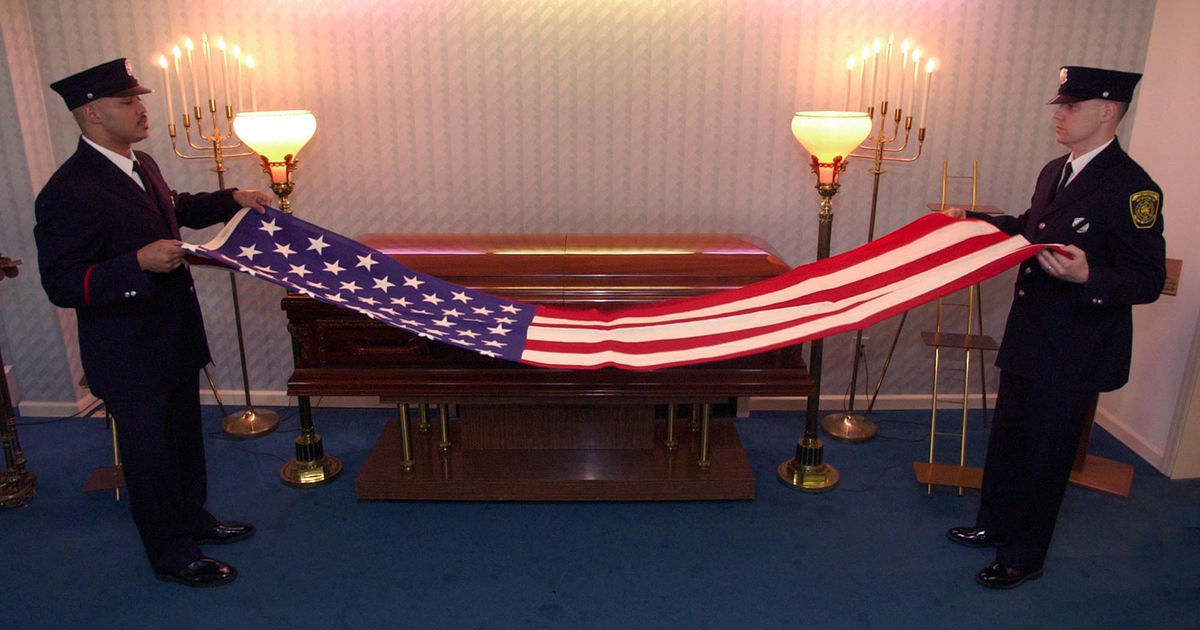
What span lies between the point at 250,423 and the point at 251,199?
1526 millimetres

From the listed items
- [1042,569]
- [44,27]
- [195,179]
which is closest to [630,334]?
[1042,569]

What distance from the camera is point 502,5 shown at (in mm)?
3613

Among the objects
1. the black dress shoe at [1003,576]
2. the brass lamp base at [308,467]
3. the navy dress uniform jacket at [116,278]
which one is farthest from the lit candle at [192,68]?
the black dress shoe at [1003,576]

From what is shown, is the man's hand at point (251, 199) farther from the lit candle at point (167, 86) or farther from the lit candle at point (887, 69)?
the lit candle at point (887, 69)

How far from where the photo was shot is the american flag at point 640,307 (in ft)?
7.95

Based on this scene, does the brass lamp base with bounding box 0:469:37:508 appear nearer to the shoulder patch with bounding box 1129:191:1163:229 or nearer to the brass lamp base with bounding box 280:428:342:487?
the brass lamp base with bounding box 280:428:342:487

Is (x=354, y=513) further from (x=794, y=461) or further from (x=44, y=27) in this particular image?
(x=44, y=27)

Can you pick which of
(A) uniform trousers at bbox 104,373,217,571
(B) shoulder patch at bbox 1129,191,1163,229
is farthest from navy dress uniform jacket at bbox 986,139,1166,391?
(A) uniform trousers at bbox 104,373,217,571

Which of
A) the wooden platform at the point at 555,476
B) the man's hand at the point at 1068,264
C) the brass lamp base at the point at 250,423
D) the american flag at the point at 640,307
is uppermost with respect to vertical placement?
the man's hand at the point at 1068,264

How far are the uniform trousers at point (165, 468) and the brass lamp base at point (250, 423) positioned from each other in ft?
3.04

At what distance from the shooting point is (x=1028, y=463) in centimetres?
264

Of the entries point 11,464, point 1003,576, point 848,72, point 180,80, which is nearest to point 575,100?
point 848,72

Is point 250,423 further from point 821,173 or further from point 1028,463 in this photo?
point 1028,463

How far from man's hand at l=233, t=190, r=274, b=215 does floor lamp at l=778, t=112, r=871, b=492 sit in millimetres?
1909
